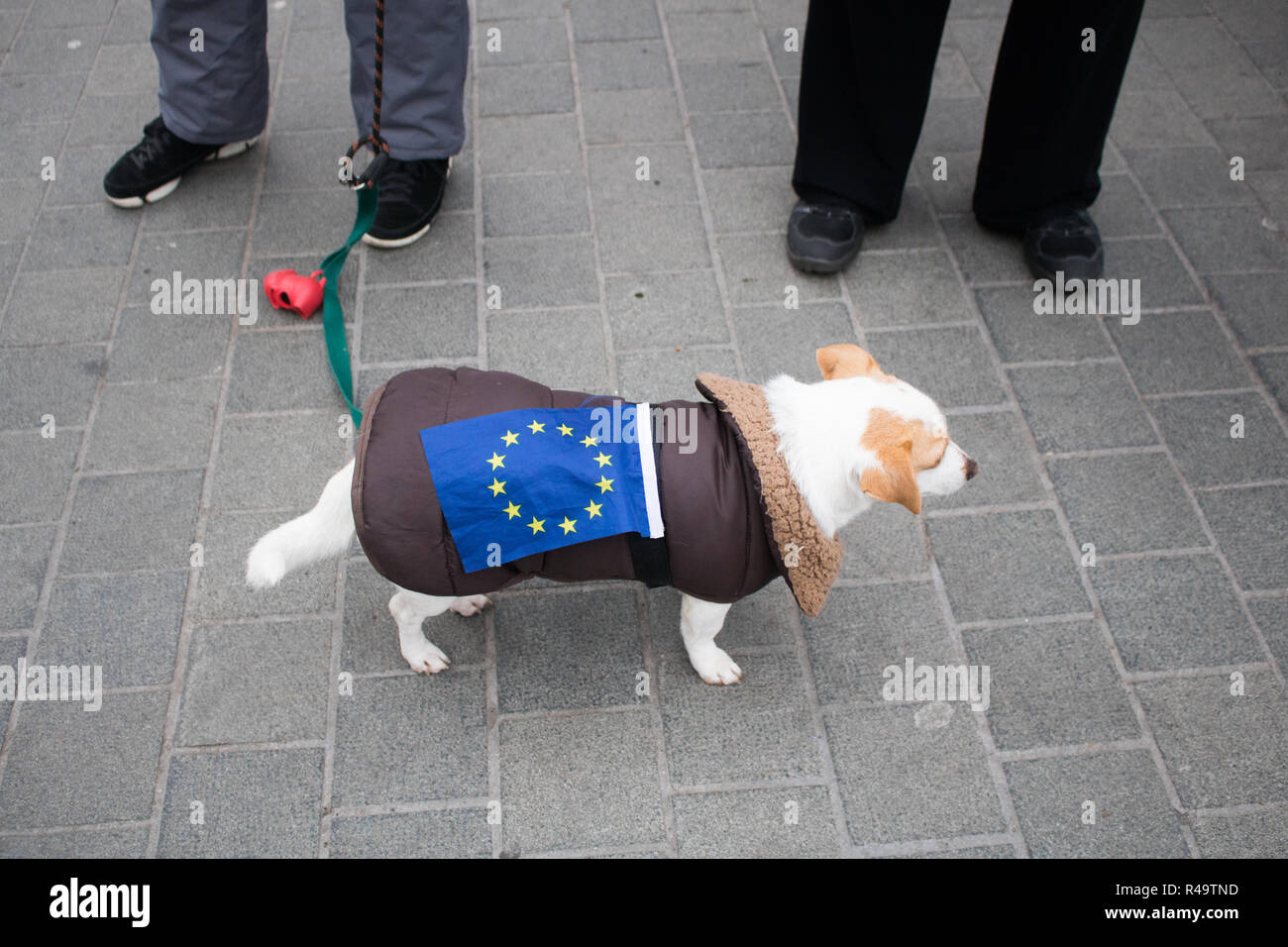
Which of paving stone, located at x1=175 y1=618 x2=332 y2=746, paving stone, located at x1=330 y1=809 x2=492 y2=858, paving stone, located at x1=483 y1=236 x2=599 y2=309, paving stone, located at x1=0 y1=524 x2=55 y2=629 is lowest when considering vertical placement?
paving stone, located at x1=330 y1=809 x2=492 y2=858

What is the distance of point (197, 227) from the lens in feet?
12.8

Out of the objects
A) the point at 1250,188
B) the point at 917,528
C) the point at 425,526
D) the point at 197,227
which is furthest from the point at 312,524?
the point at 1250,188

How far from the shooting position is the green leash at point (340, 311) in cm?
325

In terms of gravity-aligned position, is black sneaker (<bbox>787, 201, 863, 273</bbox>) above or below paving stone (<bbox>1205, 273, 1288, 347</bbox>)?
above

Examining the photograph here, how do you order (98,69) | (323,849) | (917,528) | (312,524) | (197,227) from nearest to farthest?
1. (312,524)
2. (323,849)
3. (917,528)
4. (197,227)
5. (98,69)

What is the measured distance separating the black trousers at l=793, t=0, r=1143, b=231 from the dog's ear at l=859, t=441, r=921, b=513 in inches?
78.9

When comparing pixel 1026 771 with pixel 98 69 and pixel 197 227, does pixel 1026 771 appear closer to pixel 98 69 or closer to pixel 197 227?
pixel 197 227

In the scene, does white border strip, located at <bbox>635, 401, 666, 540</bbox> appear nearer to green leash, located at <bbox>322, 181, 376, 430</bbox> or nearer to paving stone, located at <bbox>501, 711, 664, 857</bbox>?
paving stone, located at <bbox>501, 711, 664, 857</bbox>

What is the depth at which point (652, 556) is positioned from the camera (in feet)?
7.38

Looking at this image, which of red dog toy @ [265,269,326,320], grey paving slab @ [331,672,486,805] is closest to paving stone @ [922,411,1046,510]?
grey paving slab @ [331,672,486,805]

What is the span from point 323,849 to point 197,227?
8.73ft

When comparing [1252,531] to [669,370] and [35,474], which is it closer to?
[669,370]

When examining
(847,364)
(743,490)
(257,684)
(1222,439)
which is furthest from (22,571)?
(1222,439)

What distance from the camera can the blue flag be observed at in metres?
2.09
